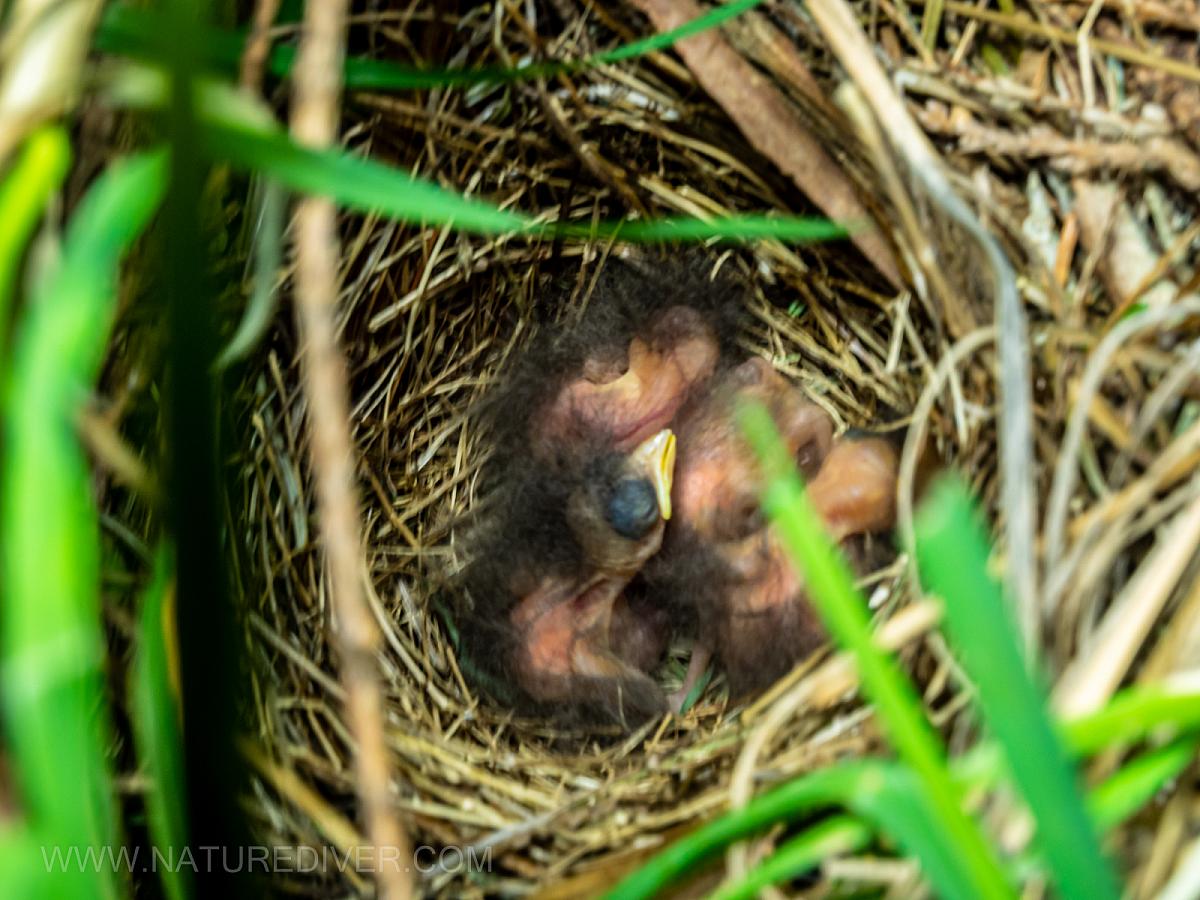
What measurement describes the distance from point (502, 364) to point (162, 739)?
2.74ft

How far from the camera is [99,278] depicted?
0.50 m

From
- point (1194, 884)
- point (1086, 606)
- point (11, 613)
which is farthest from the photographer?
point (1086, 606)

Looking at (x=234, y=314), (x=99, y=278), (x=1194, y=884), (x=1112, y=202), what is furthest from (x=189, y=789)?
(x=1112, y=202)

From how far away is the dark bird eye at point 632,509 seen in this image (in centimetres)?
118

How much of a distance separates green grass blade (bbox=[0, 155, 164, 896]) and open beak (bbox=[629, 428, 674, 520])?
2.60 feet

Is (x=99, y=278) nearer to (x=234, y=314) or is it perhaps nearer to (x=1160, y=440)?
(x=234, y=314)

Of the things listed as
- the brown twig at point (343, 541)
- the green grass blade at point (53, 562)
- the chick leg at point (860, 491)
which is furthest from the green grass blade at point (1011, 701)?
the chick leg at point (860, 491)

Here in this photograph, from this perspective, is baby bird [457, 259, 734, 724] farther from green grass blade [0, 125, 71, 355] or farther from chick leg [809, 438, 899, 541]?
green grass blade [0, 125, 71, 355]

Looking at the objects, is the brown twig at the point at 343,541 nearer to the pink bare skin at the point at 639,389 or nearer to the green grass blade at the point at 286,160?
the green grass blade at the point at 286,160

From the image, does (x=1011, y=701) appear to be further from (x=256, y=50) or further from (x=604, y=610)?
(x=604, y=610)

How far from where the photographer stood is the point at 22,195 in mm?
516

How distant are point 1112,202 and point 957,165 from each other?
137 millimetres

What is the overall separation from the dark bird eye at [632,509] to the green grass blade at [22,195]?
0.75 metres

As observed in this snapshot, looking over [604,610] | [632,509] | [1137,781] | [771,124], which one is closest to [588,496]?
[632,509]
